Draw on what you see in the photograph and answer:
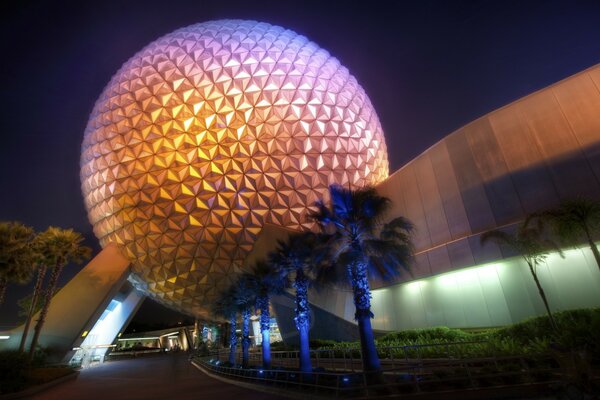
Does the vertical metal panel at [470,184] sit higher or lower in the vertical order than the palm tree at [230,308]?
higher

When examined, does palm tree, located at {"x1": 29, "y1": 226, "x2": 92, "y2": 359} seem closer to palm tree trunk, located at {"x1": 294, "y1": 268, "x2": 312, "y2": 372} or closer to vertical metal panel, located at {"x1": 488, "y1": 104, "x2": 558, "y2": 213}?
palm tree trunk, located at {"x1": 294, "y1": 268, "x2": 312, "y2": 372}

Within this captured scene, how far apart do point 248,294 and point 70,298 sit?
44.5ft

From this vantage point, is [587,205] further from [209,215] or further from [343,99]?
[209,215]

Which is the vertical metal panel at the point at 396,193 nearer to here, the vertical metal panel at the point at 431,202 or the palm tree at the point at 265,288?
the vertical metal panel at the point at 431,202

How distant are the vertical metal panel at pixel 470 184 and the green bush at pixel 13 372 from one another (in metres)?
20.4

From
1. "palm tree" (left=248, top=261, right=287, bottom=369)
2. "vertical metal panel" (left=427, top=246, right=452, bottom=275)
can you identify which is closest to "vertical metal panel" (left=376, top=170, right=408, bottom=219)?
"vertical metal panel" (left=427, top=246, right=452, bottom=275)

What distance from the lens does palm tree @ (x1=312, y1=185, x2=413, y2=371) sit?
10766 mm

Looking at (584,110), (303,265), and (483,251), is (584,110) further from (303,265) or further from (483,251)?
(303,265)

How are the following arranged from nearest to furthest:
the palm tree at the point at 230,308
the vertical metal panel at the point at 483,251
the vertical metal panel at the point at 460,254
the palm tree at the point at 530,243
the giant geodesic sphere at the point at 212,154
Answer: the palm tree at the point at 530,243 → the vertical metal panel at the point at 483,251 → the vertical metal panel at the point at 460,254 → the palm tree at the point at 230,308 → the giant geodesic sphere at the point at 212,154

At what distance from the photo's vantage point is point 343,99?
1016 inches

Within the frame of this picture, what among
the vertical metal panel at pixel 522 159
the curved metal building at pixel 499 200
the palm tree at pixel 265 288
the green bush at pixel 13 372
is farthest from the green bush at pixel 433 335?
the green bush at pixel 13 372

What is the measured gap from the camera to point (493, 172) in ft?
54.2

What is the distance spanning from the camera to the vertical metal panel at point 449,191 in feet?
57.1

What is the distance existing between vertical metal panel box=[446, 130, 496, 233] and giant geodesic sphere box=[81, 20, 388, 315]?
24.8 feet
